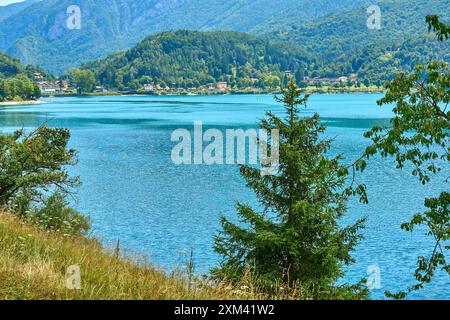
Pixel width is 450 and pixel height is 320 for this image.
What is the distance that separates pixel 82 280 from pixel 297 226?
28.4 ft

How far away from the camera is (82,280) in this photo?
710 centimetres

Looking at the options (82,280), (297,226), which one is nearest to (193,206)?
(297,226)

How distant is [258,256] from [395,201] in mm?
27043

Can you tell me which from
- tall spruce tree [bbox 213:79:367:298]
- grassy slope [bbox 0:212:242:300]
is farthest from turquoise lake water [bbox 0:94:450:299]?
grassy slope [bbox 0:212:242:300]

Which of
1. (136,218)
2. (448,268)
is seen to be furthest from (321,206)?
(136,218)

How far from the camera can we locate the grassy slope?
253 inches

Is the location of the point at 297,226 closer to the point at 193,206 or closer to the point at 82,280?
the point at 82,280

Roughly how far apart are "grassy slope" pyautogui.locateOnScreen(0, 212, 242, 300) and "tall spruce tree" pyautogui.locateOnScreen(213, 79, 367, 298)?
5.72 meters

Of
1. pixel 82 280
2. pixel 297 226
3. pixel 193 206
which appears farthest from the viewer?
pixel 193 206

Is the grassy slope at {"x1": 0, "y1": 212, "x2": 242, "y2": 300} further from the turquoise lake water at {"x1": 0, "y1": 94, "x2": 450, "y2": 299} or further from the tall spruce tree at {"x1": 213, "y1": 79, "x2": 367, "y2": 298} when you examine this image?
the tall spruce tree at {"x1": 213, "y1": 79, "x2": 367, "y2": 298}

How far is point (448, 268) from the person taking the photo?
11547 mm
